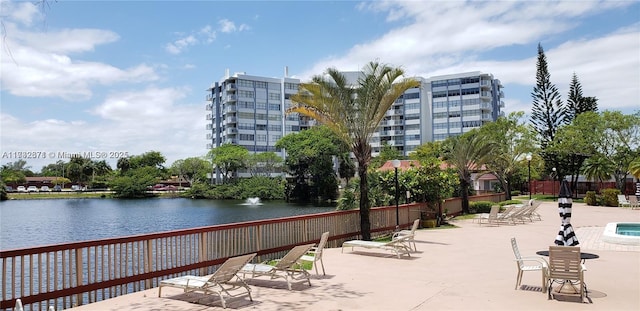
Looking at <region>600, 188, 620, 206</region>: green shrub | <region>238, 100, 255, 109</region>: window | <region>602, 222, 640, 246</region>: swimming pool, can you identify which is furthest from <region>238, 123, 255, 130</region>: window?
<region>602, 222, 640, 246</region>: swimming pool

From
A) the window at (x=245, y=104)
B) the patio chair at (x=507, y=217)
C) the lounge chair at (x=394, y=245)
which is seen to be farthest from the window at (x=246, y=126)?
the lounge chair at (x=394, y=245)

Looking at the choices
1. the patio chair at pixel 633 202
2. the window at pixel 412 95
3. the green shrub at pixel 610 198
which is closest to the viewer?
the patio chair at pixel 633 202

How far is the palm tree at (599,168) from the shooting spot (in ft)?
135

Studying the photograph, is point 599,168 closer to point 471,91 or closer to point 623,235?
point 623,235

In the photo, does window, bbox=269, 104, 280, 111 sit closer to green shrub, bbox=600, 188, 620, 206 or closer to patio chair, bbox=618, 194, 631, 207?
green shrub, bbox=600, 188, 620, 206

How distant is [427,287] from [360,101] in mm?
8202

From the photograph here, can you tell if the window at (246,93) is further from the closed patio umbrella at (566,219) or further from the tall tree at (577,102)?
the closed patio umbrella at (566,219)

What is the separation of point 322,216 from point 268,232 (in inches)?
107

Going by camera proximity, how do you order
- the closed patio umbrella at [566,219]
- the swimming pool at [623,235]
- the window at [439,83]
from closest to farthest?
the closed patio umbrella at [566,219]
the swimming pool at [623,235]
the window at [439,83]

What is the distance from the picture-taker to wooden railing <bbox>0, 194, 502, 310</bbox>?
7977mm

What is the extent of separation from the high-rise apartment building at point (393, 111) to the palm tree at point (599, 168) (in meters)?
57.2

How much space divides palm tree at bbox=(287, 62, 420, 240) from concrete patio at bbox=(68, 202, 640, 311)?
3.33 meters

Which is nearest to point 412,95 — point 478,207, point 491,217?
point 478,207

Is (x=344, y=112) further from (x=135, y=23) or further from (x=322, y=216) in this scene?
(x=135, y=23)
